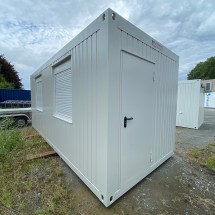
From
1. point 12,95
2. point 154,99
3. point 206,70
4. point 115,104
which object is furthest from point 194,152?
point 206,70

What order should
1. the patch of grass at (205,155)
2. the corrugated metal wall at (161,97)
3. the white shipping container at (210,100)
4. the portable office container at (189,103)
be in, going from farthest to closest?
the white shipping container at (210,100), the portable office container at (189,103), the patch of grass at (205,155), the corrugated metal wall at (161,97)

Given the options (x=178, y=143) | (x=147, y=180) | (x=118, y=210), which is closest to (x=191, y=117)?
(x=178, y=143)

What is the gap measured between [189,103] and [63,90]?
6.05 m

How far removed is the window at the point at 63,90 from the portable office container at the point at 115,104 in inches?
0.9

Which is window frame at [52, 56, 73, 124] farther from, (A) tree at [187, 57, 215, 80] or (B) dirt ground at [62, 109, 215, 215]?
(A) tree at [187, 57, 215, 80]

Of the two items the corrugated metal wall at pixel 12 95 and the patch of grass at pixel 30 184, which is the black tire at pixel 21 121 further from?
the corrugated metal wall at pixel 12 95

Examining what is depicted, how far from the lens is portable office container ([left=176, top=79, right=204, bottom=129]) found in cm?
639

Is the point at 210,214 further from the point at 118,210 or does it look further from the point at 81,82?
the point at 81,82

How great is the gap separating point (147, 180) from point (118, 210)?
0.89 m

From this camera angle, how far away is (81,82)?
7.23ft

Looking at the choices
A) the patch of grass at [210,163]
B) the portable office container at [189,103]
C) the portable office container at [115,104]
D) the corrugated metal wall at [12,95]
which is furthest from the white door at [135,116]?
the corrugated metal wall at [12,95]

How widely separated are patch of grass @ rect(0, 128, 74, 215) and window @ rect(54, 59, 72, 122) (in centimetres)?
113

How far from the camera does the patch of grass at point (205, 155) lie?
120 inches

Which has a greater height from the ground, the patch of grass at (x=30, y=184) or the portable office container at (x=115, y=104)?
the portable office container at (x=115, y=104)
